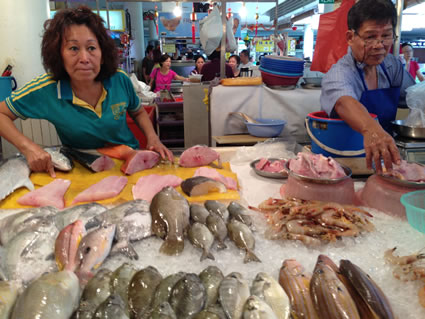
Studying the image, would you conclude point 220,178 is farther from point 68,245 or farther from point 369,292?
point 369,292

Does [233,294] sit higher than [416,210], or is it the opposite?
[416,210]

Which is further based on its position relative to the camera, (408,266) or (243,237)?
(243,237)

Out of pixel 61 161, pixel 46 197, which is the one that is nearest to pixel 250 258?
pixel 46 197

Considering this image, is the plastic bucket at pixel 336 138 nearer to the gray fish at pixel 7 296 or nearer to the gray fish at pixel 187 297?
the gray fish at pixel 187 297

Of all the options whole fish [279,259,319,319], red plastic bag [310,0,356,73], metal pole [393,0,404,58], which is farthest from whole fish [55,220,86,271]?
red plastic bag [310,0,356,73]

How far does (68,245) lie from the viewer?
128cm

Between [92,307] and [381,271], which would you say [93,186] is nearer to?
[92,307]

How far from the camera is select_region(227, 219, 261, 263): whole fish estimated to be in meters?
1.30

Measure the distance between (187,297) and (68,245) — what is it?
0.55 meters

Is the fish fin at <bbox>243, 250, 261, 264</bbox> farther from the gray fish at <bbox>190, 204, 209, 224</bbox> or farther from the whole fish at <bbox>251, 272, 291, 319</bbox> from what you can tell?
the gray fish at <bbox>190, 204, 209, 224</bbox>

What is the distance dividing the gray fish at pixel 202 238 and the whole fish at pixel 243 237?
0.32ft

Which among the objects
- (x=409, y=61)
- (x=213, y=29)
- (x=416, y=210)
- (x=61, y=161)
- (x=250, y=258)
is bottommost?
(x=250, y=258)

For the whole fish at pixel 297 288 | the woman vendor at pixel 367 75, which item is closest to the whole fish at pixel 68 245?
the whole fish at pixel 297 288

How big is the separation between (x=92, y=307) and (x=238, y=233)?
649mm
